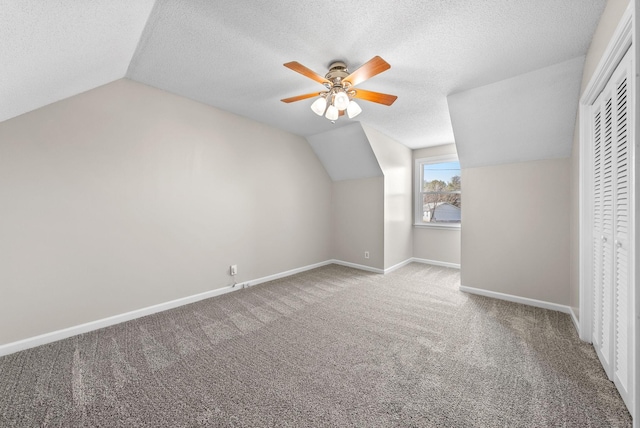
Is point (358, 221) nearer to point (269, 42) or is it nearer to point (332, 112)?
point (332, 112)

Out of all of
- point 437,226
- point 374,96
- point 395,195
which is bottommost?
point 437,226

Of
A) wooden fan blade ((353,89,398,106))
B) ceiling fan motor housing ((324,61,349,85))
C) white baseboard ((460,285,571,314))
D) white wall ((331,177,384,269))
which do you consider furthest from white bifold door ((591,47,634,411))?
white wall ((331,177,384,269))

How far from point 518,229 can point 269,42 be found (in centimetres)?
330

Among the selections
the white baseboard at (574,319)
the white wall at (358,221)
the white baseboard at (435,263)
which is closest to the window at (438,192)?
the white baseboard at (435,263)

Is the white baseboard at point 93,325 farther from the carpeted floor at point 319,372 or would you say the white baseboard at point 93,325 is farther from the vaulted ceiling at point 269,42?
the vaulted ceiling at point 269,42

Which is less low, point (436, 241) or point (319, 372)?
point (436, 241)

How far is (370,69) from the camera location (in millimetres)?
1757

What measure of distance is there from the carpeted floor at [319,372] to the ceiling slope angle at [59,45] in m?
1.90

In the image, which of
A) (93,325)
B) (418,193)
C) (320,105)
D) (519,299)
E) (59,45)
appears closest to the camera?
(59,45)

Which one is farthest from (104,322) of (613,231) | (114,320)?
(613,231)

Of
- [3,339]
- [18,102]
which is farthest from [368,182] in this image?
[3,339]

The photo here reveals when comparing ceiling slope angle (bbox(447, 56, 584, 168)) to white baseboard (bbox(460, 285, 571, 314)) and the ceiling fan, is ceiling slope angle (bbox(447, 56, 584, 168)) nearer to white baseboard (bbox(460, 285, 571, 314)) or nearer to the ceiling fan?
the ceiling fan

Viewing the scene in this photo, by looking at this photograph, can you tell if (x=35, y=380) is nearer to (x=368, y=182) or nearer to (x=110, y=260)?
(x=110, y=260)

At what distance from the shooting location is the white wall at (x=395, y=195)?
401cm
